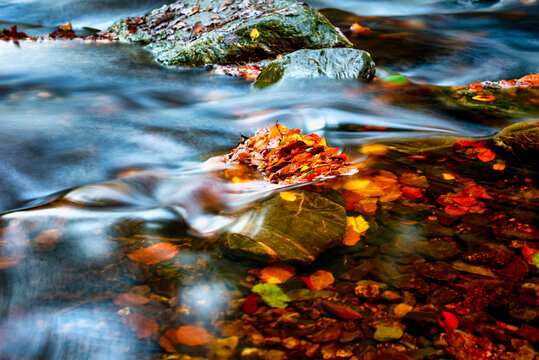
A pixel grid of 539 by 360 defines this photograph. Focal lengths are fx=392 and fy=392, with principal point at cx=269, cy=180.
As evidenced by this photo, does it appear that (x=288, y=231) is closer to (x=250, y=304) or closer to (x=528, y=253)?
(x=250, y=304)

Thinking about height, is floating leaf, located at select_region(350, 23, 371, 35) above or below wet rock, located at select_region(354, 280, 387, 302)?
above

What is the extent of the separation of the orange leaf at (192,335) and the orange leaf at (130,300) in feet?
0.82

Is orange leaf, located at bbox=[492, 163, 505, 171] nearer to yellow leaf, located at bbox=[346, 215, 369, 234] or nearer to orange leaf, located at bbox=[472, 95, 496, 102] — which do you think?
yellow leaf, located at bbox=[346, 215, 369, 234]

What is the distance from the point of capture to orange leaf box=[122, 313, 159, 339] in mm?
1621

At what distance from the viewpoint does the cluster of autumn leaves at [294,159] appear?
2.84m

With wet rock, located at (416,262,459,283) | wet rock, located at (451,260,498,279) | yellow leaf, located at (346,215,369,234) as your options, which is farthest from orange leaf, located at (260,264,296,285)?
wet rock, located at (451,260,498,279)

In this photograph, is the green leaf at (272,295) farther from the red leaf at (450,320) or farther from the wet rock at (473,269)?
the wet rock at (473,269)

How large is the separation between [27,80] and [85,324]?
6151 mm

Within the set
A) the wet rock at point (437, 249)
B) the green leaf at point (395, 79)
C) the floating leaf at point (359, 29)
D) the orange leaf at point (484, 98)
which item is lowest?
the wet rock at point (437, 249)

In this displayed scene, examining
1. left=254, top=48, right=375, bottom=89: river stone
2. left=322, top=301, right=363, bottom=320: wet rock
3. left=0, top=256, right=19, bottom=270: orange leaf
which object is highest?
left=254, top=48, right=375, bottom=89: river stone

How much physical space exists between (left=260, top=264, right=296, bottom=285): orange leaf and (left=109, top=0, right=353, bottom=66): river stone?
599 centimetres

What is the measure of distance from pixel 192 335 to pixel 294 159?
5.27ft

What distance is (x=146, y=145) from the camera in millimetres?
4293

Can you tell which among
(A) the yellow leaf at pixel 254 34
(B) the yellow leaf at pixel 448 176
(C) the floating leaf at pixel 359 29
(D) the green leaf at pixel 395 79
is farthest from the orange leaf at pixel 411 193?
(C) the floating leaf at pixel 359 29
